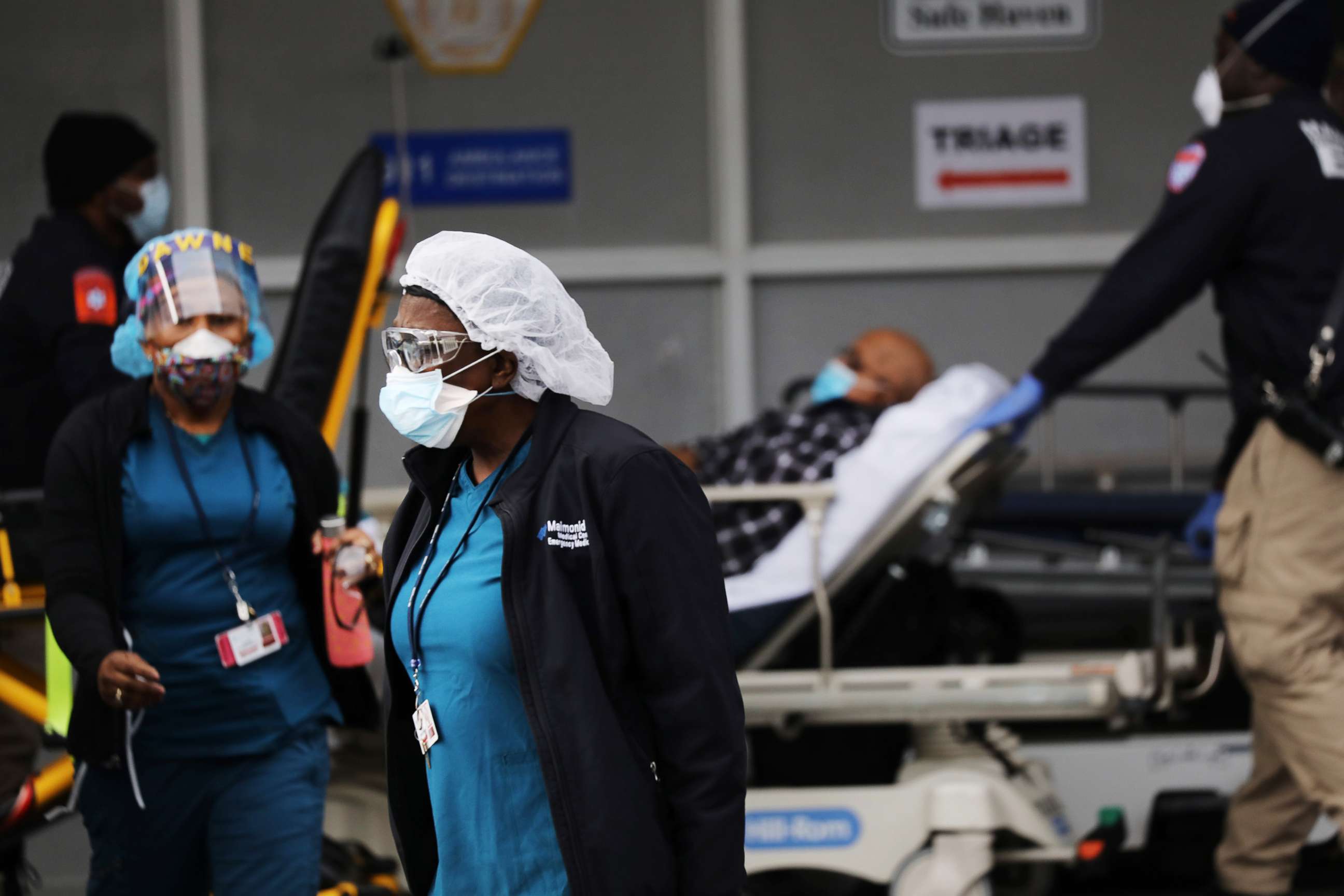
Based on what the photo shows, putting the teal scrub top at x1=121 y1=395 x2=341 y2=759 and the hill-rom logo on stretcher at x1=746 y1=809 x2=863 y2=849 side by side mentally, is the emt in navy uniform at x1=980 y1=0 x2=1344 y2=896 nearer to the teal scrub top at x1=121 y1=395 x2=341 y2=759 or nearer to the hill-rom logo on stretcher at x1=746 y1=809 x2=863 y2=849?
the hill-rom logo on stretcher at x1=746 y1=809 x2=863 y2=849

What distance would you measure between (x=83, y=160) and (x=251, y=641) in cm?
159

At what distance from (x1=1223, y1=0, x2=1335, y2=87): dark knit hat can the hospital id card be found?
274 centimetres

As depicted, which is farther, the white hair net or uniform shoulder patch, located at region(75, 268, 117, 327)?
uniform shoulder patch, located at region(75, 268, 117, 327)

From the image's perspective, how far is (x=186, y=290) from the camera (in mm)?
3182

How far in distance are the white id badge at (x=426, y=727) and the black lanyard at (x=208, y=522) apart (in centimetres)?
92

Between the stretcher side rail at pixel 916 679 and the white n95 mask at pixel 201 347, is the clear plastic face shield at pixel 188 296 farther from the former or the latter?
the stretcher side rail at pixel 916 679

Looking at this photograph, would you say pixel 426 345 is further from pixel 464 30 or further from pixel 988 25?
pixel 988 25

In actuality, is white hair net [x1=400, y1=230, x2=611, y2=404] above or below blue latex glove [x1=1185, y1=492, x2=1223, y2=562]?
above

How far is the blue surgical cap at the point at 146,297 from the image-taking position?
3227mm

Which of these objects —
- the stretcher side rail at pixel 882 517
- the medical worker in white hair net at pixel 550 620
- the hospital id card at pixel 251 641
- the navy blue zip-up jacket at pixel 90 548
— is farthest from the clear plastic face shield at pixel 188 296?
the stretcher side rail at pixel 882 517

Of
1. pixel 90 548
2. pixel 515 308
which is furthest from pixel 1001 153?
pixel 515 308

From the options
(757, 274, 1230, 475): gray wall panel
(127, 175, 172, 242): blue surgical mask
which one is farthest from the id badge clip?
(757, 274, 1230, 475): gray wall panel

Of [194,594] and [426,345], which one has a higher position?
[426,345]

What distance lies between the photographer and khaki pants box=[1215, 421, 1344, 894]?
4.00 meters
